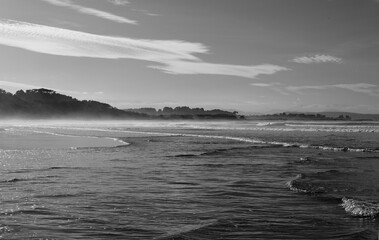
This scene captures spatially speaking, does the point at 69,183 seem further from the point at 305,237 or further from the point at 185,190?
the point at 305,237

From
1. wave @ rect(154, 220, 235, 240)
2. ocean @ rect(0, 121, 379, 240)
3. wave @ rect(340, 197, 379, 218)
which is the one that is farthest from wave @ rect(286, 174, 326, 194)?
wave @ rect(154, 220, 235, 240)

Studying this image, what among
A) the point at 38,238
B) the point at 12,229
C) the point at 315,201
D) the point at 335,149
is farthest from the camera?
the point at 335,149

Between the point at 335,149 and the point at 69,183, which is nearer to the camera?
the point at 69,183

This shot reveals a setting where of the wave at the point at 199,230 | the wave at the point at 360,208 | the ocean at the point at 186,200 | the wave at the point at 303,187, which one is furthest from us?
the wave at the point at 303,187

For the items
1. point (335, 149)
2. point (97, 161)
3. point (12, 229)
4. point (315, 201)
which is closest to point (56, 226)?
point (12, 229)

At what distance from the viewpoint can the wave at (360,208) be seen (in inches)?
360

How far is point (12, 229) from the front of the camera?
7.88 metres

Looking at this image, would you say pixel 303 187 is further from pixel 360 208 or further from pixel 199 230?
pixel 199 230

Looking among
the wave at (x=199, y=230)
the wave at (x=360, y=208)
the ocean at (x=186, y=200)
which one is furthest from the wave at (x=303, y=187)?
the wave at (x=199, y=230)

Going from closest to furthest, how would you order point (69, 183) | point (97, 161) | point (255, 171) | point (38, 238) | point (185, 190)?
point (38, 238)
point (185, 190)
point (69, 183)
point (255, 171)
point (97, 161)

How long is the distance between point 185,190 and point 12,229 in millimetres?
5195

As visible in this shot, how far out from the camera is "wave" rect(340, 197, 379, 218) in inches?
360

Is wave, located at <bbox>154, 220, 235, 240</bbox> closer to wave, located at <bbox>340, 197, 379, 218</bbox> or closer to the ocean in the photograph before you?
the ocean

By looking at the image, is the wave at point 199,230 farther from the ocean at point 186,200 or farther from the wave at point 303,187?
the wave at point 303,187
